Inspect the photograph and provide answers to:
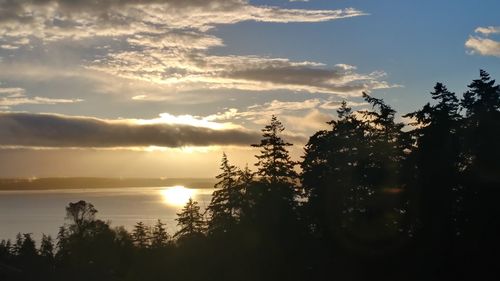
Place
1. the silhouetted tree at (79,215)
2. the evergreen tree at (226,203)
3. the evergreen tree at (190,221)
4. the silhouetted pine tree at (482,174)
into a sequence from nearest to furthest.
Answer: the silhouetted pine tree at (482,174), the evergreen tree at (226,203), the evergreen tree at (190,221), the silhouetted tree at (79,215)

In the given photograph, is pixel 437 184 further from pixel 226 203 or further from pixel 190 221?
pixel 190 221

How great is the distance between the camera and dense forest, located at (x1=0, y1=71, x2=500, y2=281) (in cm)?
3825

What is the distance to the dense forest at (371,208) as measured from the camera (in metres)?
38.2

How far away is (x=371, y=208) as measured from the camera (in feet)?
137

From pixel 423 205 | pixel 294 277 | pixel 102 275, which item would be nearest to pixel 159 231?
pixel 102 275

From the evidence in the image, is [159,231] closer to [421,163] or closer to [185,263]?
[185,263]


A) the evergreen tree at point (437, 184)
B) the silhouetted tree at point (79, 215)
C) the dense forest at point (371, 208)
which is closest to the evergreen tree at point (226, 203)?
the dense forest at point (371, 208)

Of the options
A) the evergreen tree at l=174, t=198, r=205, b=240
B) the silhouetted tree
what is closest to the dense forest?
the evergreen tree at l=174, t=198, r=205, b=240

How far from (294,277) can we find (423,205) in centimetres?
1102

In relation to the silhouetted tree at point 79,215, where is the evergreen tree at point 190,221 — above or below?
below

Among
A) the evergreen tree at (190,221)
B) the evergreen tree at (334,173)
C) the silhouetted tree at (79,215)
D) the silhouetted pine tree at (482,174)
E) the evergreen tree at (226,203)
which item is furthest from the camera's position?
the silhouetted tree at (79,215)

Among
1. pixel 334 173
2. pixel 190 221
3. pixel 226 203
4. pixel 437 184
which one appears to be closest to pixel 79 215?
pixel 190 221

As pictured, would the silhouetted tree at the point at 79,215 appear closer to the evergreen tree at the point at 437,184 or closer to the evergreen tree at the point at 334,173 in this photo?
the evergreen tree at the point at 334,173

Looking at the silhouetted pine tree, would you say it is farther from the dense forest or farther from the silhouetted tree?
the silhouetted tree
